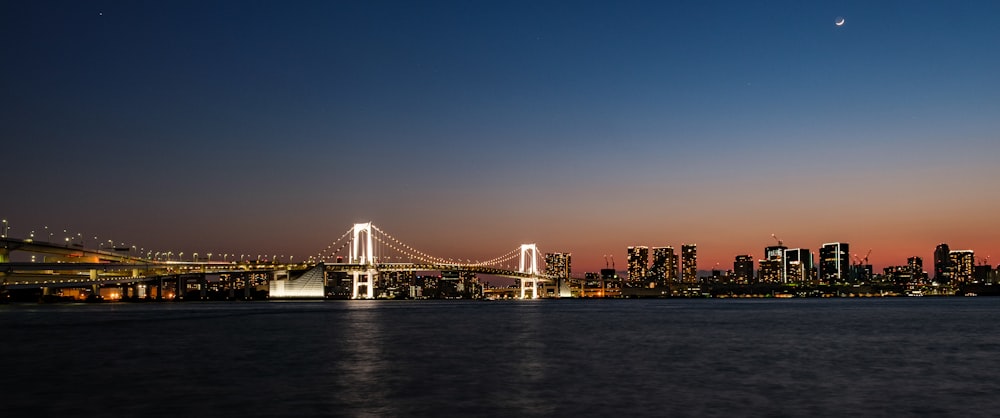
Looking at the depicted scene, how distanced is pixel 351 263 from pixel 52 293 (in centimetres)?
7228

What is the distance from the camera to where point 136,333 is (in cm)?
4859

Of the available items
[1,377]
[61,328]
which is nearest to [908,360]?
[1,377]

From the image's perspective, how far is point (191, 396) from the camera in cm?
2077

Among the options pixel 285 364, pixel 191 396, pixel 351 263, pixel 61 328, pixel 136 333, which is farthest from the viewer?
pixel 351 263

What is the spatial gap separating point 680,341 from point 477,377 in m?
18.8

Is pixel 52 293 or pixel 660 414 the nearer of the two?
pixel 660 414

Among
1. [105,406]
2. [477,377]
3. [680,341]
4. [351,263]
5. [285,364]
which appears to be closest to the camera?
[105,406]

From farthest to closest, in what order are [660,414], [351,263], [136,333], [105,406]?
1. [351,263]
2. [136,333]
3. [105,406]
4. [660,414]

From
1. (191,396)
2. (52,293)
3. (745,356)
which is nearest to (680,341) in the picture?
(745,356)

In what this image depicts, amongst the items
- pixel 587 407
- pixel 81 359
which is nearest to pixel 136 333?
pixel 81 359

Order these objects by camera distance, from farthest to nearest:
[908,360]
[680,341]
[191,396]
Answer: [680,341] < [908,360] < [191,396]

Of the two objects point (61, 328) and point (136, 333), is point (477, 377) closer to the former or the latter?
point (136, 333)

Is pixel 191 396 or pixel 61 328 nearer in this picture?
pixel 191 396

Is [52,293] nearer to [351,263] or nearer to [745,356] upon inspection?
[351,263]
